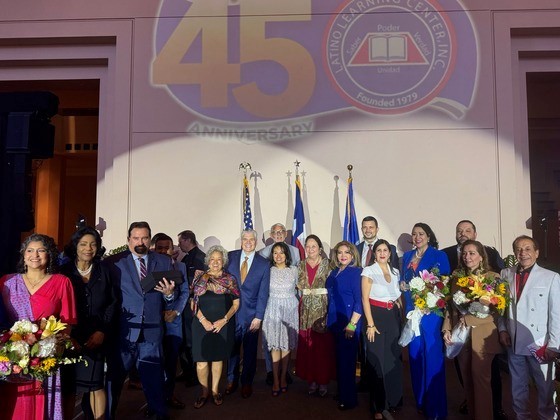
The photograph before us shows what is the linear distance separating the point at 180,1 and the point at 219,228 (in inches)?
136

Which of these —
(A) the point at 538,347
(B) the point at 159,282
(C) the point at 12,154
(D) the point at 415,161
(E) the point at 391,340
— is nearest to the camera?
(A) the point at 538,347

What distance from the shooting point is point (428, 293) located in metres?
3.46

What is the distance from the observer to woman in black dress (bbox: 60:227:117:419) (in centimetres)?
303

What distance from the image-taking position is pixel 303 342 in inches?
168

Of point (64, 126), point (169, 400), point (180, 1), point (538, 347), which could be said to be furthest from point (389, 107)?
point (64, 126)

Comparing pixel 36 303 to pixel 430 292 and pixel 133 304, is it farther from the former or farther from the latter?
pixel 430 292

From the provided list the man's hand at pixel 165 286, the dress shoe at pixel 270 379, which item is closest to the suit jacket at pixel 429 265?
the dress shoe at pixel 270 379

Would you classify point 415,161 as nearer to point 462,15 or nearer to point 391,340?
point 462,15

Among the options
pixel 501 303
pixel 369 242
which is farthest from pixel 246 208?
pixel 501 303

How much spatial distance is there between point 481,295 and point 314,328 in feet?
5.14

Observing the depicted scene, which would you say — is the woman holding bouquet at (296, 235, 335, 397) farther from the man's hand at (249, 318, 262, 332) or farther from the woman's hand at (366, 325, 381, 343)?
the woman's hand at (366, 325, 381, 343)

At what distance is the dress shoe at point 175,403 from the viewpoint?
3.93 meters

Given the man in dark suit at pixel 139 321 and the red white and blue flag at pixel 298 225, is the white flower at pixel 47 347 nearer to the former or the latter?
the man in dark suit at pixel 139 321

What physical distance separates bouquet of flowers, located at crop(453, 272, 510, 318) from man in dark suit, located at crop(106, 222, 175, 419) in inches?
89.6
